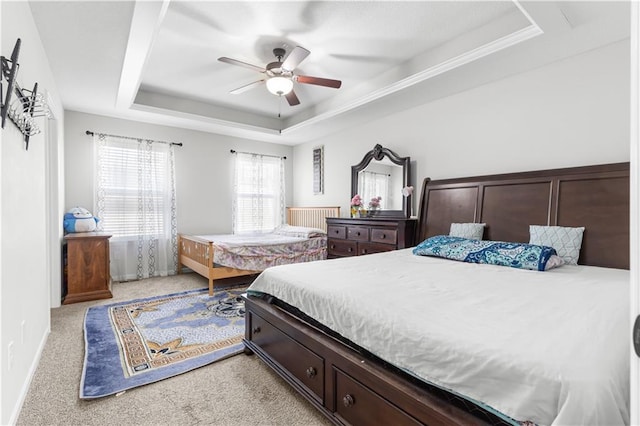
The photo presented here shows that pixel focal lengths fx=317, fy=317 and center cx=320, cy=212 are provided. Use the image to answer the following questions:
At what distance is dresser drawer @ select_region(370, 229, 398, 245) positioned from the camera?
3688 millimetres

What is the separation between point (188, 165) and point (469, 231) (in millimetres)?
4314

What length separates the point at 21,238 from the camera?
1.91m

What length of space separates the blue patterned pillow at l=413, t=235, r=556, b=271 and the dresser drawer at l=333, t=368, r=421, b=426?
1512 millimetres

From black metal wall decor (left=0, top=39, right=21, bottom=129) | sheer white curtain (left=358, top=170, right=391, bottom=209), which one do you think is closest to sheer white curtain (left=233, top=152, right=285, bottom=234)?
sheer white curtain (left=358, top=170, right=391, bottom=209)

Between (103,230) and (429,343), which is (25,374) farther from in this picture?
(103,230)

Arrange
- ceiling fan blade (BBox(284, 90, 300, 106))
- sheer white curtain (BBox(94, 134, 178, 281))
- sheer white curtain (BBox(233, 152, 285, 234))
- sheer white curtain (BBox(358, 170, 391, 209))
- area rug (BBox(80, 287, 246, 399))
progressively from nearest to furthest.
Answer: area rug (BBox(80, 287, 246, 399)), ceiling fan blade (BBox(284, 90, 300, 106)), sheer white curtain (BBox(358, 170, 391, 209)), sheer white curtain (BBox(94, 134, 178, 281)), sheer white curtain (BBox(233, 152, 285, 234))

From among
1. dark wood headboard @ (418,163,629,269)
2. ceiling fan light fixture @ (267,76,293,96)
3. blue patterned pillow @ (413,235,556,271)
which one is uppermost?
ceiling fan light fixture @ (267,76,293,96)

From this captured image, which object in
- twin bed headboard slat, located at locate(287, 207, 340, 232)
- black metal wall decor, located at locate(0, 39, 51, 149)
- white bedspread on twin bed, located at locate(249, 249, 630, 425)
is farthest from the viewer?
twin bed headboard slat, located at locate(287, 207, 340, 232)

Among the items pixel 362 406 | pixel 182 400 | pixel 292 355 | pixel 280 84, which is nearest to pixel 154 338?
pixel 182 400

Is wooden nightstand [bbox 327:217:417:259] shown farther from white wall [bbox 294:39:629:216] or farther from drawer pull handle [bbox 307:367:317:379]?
drawer pull handle [bbox 307:367:317:379]

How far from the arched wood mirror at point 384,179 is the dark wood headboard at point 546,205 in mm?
466

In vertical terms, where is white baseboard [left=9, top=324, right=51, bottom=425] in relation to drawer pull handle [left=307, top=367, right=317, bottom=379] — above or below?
below

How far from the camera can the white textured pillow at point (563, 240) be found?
8.11 feet

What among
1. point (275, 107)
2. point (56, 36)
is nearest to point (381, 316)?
point (56, 36)
